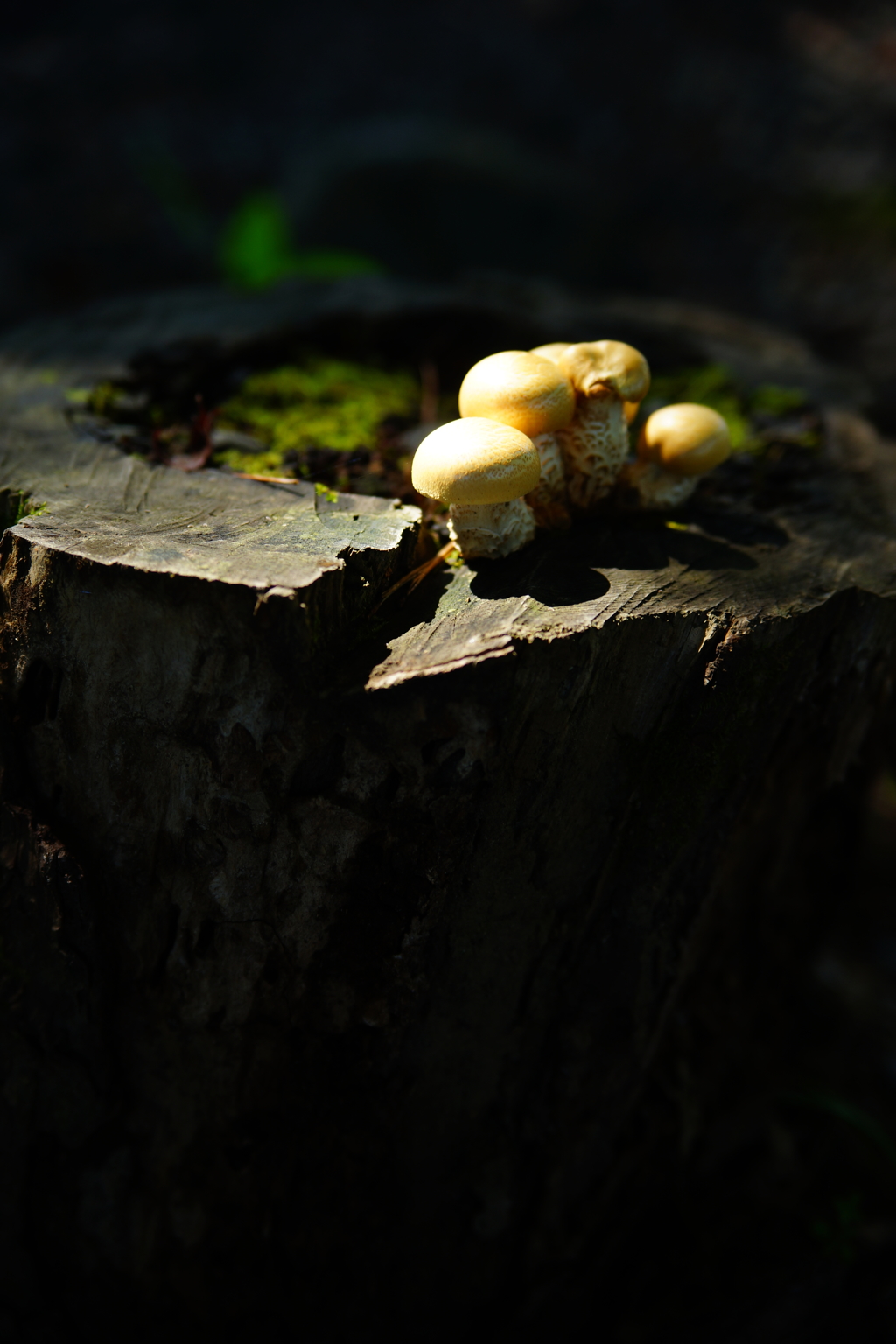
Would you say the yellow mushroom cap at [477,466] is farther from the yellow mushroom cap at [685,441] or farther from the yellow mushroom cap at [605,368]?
the yellow mushroom cap at [685,441]

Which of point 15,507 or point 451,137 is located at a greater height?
point 451,137

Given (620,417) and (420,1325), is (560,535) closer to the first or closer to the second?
(620,417)

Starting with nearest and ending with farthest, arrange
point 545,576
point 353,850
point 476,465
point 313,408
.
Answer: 1. point 476,465
2. point 353,850
3. point 545,576
4. point 313,408

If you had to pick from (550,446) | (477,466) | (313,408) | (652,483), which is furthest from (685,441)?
(313,408)

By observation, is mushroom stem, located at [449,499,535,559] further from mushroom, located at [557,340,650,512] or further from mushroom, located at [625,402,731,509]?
mushroom, located at [625,402,731,509]

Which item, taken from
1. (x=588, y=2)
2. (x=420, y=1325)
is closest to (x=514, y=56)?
(x=588, y=2)

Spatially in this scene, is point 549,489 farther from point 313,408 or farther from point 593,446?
point 313,408
